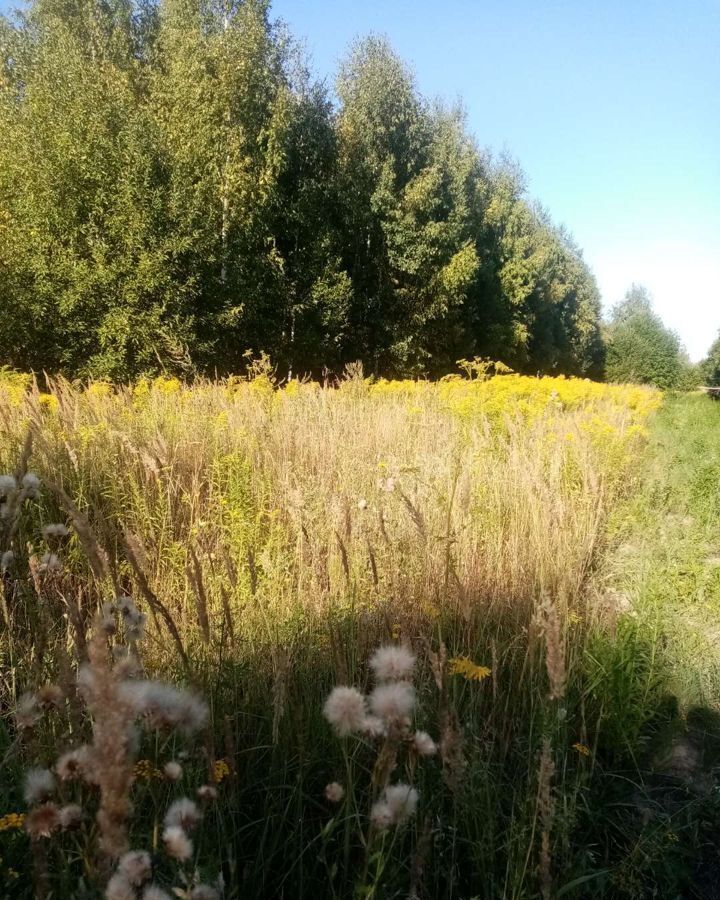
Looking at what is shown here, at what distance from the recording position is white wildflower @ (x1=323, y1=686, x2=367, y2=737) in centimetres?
83

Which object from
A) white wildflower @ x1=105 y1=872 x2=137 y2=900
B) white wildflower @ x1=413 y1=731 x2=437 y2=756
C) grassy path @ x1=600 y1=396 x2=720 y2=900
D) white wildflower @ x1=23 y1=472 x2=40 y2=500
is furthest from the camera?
grassy path @ x1=600 y1=396 x2=720 y2=900

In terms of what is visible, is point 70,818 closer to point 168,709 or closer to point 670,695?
point 168,709

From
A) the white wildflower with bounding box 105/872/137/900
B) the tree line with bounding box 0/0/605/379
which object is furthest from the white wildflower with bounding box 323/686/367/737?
the tree line with bounding box 0/0/605/379

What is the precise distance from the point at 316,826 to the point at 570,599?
1.44m

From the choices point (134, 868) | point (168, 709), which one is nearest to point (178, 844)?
point (134, 868)

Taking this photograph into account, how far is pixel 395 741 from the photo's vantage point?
788 mm

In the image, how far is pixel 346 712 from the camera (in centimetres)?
84

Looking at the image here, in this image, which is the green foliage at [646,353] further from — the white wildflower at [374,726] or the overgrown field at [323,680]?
the white wildflower at [374,726]

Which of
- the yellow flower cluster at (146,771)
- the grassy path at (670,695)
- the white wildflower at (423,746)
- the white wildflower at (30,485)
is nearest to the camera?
the white wildflower at (423,746)

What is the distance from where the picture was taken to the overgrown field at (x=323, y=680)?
2.87 ft

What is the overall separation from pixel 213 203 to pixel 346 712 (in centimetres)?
1454

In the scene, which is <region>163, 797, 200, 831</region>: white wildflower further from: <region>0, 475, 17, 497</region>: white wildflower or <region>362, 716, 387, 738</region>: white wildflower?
<region>0, 475, 17, 497</region>: white wildflower

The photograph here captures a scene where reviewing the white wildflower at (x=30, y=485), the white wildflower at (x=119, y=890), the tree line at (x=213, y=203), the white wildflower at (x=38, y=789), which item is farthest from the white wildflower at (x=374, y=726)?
the tree line at (x=213, y=203)

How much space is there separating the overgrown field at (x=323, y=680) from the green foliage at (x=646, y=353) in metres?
47.1
